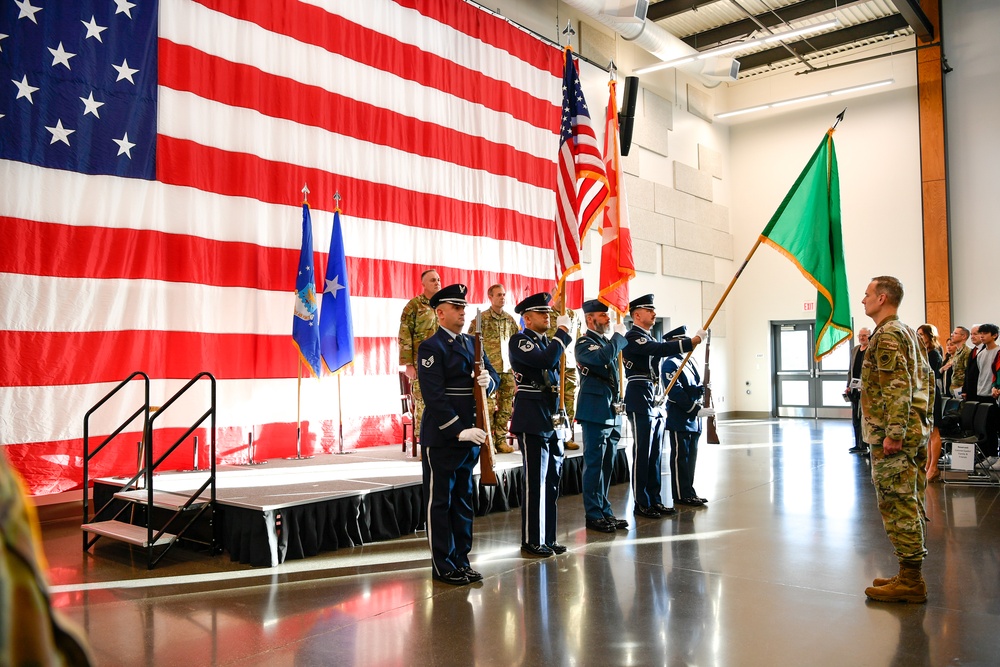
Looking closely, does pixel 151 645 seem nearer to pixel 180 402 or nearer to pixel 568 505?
pixel 180 402

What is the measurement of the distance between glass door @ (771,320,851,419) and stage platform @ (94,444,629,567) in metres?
10.1

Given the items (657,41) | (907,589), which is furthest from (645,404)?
(657,41)

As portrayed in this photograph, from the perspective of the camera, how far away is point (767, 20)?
43.7 ft

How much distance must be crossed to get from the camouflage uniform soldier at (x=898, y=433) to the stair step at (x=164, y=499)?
3.96 m

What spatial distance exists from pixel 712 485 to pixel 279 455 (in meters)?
4.17

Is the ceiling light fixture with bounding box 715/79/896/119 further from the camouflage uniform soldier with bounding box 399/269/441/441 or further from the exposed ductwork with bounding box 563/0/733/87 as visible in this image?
the camouflage uniform soldier with bounding box 399/269/441/441

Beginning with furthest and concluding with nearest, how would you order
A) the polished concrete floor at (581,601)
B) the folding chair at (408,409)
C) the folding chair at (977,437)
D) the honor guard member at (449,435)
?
the folding chair at (977,437) < the folding chair at (408,409) < the honor guard member at (449,435) < the polished concrete floor at (581,601)

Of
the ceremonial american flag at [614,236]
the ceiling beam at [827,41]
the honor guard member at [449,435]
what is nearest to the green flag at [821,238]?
the ceremonial american flag at [614,236]

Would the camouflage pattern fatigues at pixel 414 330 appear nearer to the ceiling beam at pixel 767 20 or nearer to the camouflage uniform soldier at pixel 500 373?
the camouflage uniform soldier at pixel 500 373

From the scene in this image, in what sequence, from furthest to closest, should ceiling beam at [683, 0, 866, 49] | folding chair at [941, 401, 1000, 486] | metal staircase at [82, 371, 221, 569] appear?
1. ceiling beam at [683, 0, 866, 49]
2. folding chair at [941, 401, 1000, 486]
3. metal staircase at [82, 371, 221, 569]

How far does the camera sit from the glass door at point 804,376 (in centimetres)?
1484

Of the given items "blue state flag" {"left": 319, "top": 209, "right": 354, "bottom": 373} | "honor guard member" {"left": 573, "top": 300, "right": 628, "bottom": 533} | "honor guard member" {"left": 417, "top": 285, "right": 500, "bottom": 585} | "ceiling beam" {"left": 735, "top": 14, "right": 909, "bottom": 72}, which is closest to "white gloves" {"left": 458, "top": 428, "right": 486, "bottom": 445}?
"honor guard member" {"left": 417, "top": 285, "right": 500, "bottom": 585}

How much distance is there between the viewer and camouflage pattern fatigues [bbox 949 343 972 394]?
8641mm

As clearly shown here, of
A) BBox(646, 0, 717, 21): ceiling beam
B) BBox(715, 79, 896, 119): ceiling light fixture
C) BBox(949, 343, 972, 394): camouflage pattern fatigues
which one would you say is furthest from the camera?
BBox(715, 79, 896, 119): ceiling light fixture
